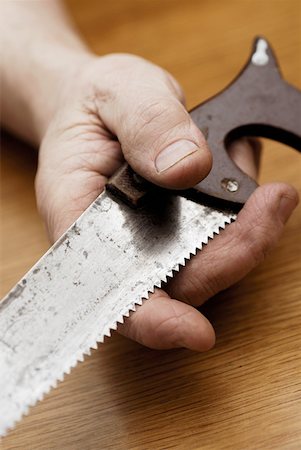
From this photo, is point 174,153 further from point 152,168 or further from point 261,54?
point 261,54

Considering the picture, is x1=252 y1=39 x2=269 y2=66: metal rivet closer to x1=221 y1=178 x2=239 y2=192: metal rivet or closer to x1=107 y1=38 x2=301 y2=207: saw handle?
x1=107 y1=38 x2=301 y2=207: saw handle

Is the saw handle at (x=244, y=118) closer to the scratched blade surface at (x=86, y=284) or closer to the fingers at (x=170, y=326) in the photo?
the scratched blade surface at (x=86, y=284)

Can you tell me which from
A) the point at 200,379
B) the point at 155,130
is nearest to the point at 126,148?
the point at 155,130

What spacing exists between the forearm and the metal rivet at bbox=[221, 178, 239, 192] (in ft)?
1.00

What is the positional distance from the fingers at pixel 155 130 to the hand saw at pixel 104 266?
0.11 feet

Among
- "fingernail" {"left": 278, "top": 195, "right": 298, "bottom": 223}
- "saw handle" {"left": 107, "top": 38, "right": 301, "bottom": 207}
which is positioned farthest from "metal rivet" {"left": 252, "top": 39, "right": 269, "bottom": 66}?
"fingernail" {"left": 278, "top": 195, "right": 298, "bottom": 223}

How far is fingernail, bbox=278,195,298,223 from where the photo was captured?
0.81m

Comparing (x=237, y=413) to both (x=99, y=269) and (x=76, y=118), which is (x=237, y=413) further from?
(x=76, y=118)

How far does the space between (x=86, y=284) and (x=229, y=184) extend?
20 centimetres

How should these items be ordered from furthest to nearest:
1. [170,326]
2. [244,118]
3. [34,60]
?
[34,60]
[244,118]
[170,326]

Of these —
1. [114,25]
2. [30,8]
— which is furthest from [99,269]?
[114,25]

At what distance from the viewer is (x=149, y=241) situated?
775 mm

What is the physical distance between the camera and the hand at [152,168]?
75cm

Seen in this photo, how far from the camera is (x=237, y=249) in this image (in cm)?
80
